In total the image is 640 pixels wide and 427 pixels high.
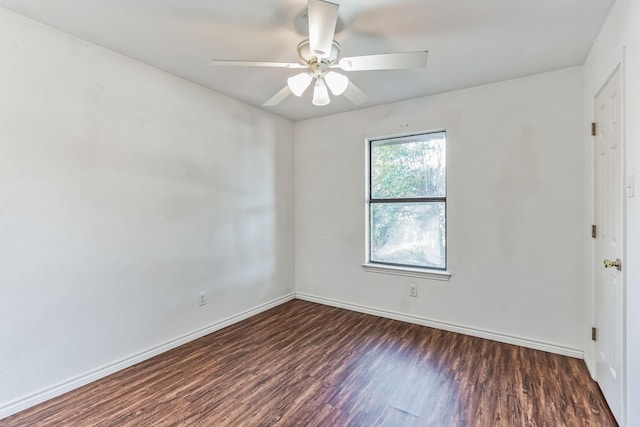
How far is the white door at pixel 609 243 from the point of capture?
173 cm

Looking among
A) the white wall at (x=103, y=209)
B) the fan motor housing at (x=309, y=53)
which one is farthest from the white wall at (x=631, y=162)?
the white wall at (x=103, y=209)

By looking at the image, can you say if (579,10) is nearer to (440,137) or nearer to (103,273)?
(440,137)

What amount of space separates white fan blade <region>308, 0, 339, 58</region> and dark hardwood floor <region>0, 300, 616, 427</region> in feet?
7.21

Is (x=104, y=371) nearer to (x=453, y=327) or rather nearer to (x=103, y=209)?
(x=103, y=209)

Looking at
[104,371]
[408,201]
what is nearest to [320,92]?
[408,201]

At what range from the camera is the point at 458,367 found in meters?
2.38

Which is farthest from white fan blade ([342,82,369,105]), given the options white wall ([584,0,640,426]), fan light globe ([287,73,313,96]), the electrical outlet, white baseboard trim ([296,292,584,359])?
white baseboard trim ([296,292,584,359])

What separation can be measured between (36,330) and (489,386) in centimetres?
307

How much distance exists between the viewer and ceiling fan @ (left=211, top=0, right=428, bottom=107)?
1563mm

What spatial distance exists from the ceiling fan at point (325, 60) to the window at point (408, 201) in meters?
1.38

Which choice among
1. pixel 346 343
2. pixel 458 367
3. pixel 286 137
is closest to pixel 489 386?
pixel 458 367

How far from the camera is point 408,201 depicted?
343cm

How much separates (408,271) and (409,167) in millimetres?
1171

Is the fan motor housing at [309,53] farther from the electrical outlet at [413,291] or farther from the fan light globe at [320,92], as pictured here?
the electrical outlet at [413,291]
